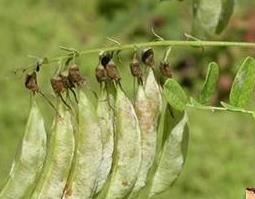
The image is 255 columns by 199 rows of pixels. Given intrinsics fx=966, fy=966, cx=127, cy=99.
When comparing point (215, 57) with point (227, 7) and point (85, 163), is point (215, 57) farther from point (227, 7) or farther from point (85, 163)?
point (85, 163)

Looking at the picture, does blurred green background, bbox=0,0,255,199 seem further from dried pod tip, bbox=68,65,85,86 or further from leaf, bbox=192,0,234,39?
dried pod tip, bbox=68,65,85,86

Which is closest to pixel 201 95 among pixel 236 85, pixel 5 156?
pixel 236 85

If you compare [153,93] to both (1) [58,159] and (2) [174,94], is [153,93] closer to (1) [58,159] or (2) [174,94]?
(2) [174,94]

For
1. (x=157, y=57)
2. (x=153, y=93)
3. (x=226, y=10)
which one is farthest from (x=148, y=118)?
(x=157, y=57)

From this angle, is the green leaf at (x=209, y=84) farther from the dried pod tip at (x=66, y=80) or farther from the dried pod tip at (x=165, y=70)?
the dried pod tip at (x=66, y=80)

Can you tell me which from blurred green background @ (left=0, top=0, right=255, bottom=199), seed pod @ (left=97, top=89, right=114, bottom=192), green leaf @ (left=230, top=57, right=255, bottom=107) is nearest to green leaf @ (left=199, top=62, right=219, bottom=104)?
green leaf @ (left=230, top=57, right=255, bottom=107)

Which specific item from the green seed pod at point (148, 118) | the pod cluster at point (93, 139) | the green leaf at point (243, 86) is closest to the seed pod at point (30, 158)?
the pod cluster at point (93, 139)

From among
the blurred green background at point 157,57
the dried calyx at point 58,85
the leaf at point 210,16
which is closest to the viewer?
the dried calyx at point 58,85
